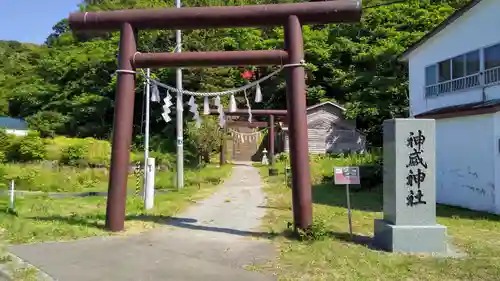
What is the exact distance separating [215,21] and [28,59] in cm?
5908

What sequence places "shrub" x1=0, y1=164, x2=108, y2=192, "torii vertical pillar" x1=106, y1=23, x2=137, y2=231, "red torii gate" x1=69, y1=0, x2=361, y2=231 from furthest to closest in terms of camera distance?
"shrub" x1=0, y1=164, x2=108, y2=192
"torii vertical pillar" x1=106, y1=23, x2=137, y2=231
"red torii gate" x1=69, y1=0, x2=361, y2=231

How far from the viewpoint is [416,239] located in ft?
27.8

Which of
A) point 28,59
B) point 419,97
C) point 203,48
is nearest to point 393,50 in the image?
point 203,48

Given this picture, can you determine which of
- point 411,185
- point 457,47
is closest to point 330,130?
point 457,47

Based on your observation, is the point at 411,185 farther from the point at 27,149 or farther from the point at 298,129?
the point at 27,149

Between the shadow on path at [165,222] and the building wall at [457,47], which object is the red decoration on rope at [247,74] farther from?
the shadow on path at [165,222]

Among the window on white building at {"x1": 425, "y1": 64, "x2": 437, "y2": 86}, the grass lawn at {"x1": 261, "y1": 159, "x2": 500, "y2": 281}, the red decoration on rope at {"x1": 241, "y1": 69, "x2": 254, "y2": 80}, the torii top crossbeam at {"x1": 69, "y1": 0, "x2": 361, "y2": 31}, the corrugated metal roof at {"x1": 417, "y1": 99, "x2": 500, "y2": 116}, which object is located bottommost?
the grass lawn at {"x1": 261, "y1": 159, "x2": 500, "y2": 281}

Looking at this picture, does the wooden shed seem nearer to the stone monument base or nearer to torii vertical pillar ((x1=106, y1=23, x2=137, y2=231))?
torii vertical pillar ((x1=106, y1=23, x2=137, y2=231))

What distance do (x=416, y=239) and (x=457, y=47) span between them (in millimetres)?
10801

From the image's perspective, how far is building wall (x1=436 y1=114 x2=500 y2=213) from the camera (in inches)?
554

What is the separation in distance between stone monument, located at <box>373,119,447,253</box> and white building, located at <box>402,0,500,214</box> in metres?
6.08

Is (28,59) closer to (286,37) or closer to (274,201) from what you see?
(274,201)

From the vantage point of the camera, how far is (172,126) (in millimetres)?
39312

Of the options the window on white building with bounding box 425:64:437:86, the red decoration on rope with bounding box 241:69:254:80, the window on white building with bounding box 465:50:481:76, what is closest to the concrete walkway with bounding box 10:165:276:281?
the window on white building with bounding box 465:50:481:76
